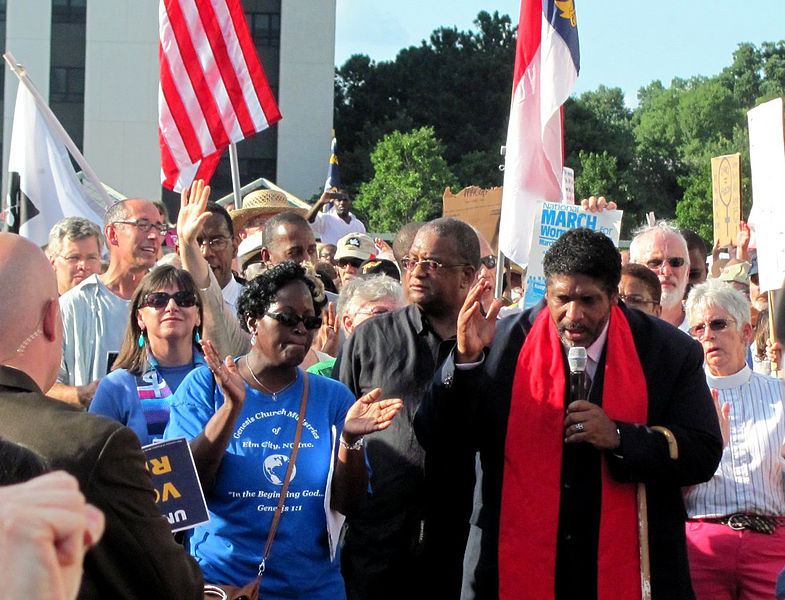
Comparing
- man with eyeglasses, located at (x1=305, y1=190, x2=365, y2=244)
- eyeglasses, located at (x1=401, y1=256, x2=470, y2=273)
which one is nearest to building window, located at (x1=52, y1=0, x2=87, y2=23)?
man with eyeglasses, located at (x1=305, y1=190, x2=365, y2=244)

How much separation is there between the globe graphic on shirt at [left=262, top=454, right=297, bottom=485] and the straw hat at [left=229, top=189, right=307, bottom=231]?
5.58 m

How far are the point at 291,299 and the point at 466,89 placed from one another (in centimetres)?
5794

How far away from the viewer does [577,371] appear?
393 cm

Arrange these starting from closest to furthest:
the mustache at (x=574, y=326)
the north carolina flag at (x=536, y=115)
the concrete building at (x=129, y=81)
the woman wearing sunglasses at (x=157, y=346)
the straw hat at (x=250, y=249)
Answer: the mustache at (x=574, y=326)
the woman wearing sunglasses at (x=157, y=346)
the north carolina flag at (x=536, y=115)
the straw hat at (x=250, y=249)
the concrete building at (x=129, y=81)

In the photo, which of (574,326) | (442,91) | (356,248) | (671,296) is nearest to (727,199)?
(356,248)

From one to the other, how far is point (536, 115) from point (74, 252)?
9.52 ft

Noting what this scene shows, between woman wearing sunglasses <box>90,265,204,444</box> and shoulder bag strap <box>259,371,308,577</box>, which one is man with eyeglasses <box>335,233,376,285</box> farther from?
shoulder bag strap <box>259,371,308,577</box>

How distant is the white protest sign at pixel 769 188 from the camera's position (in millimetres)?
6180

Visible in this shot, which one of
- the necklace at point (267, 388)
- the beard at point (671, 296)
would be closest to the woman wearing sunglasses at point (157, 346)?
the necklace at point (267, 388)

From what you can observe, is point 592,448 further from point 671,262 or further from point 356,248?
point 356,248

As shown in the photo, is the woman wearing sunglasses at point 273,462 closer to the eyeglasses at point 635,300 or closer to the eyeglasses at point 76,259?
the eyeglasses at point 635,300

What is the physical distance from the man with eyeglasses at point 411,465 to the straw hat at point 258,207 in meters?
4.78

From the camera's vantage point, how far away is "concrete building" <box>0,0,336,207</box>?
45.6 metres

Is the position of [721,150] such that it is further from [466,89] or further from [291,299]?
[291,299]
